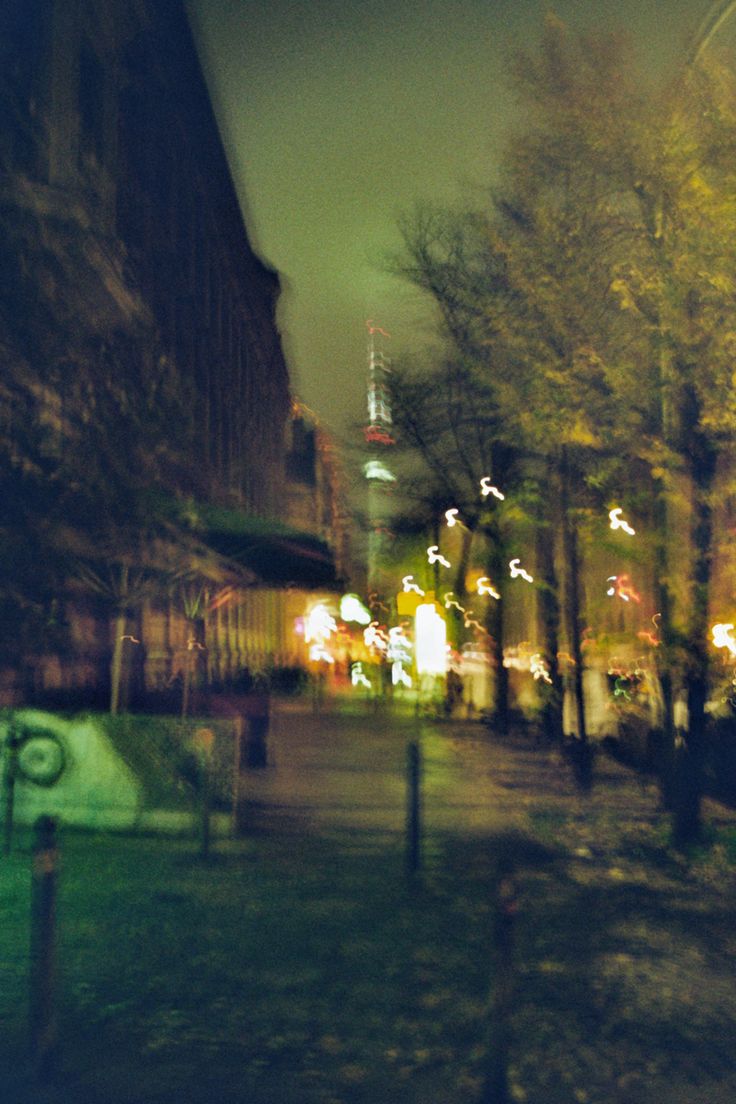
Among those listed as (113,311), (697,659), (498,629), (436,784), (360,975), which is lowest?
(360,975)

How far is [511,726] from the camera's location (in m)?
28.1

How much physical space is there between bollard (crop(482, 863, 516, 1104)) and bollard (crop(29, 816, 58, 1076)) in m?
1.93

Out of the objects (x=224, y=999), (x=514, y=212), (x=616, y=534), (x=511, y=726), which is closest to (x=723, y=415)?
(x=616, y=534)

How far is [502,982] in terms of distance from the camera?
5.01m

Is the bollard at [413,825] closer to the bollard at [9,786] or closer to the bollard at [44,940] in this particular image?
the bollard at [9,786]

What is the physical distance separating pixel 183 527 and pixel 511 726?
14.3 meters

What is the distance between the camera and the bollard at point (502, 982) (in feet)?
16.2

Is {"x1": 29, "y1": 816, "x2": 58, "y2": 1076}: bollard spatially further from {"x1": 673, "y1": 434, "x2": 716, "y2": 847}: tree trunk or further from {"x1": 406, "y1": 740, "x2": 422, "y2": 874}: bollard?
{"x1": 673, "y1": 434, "x2": 716, "y2": 847}: tree trunk

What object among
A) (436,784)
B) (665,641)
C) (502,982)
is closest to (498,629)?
(436,784)

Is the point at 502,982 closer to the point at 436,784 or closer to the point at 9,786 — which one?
the point at 9,786

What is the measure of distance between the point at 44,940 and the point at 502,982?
2.03 m

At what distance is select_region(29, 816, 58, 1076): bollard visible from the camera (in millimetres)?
5043

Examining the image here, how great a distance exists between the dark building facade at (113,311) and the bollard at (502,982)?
7171 mm

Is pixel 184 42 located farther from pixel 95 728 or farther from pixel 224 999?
→ pixel 224 999
